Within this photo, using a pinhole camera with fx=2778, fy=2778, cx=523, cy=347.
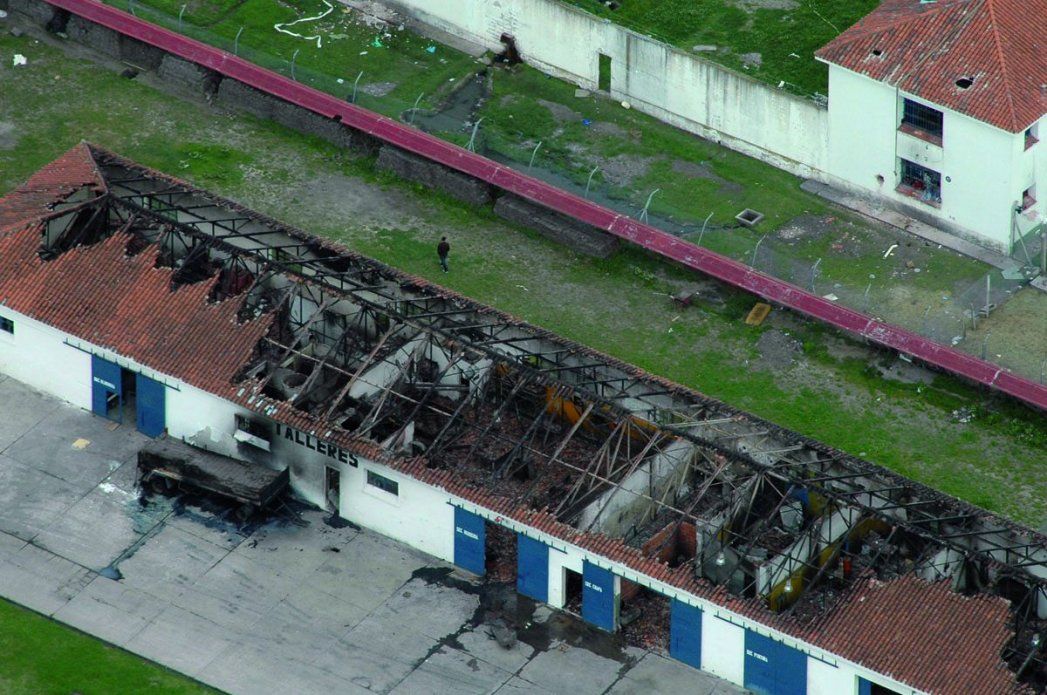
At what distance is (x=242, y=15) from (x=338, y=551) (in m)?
31.2

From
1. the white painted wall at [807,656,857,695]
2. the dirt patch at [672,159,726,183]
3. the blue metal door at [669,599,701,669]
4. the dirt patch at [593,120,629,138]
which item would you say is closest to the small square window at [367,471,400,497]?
the blue metal door at [669,599,701,669]

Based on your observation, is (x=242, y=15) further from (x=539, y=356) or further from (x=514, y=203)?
(x=539, y=356)

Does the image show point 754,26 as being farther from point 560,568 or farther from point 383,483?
point 560,568

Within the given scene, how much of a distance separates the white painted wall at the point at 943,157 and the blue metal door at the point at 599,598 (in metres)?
22.8

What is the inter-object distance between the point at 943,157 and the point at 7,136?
35.3m

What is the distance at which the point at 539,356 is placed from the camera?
88.8 metres

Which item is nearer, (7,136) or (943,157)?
(943,157)

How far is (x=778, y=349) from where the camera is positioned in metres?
95.3

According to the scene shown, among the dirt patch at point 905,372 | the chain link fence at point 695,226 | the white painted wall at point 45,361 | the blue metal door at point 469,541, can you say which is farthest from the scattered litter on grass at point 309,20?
the blue metal door at point 469,541

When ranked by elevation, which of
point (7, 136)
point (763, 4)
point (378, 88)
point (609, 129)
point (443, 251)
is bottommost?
point (443, 251)

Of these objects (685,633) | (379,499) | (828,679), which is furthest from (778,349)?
(828,679)

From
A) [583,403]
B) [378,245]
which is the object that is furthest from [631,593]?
[378,245]

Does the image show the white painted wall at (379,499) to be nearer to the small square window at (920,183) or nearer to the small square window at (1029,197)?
the small square window at (920,183)

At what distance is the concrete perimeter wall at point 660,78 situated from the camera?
101 metres
